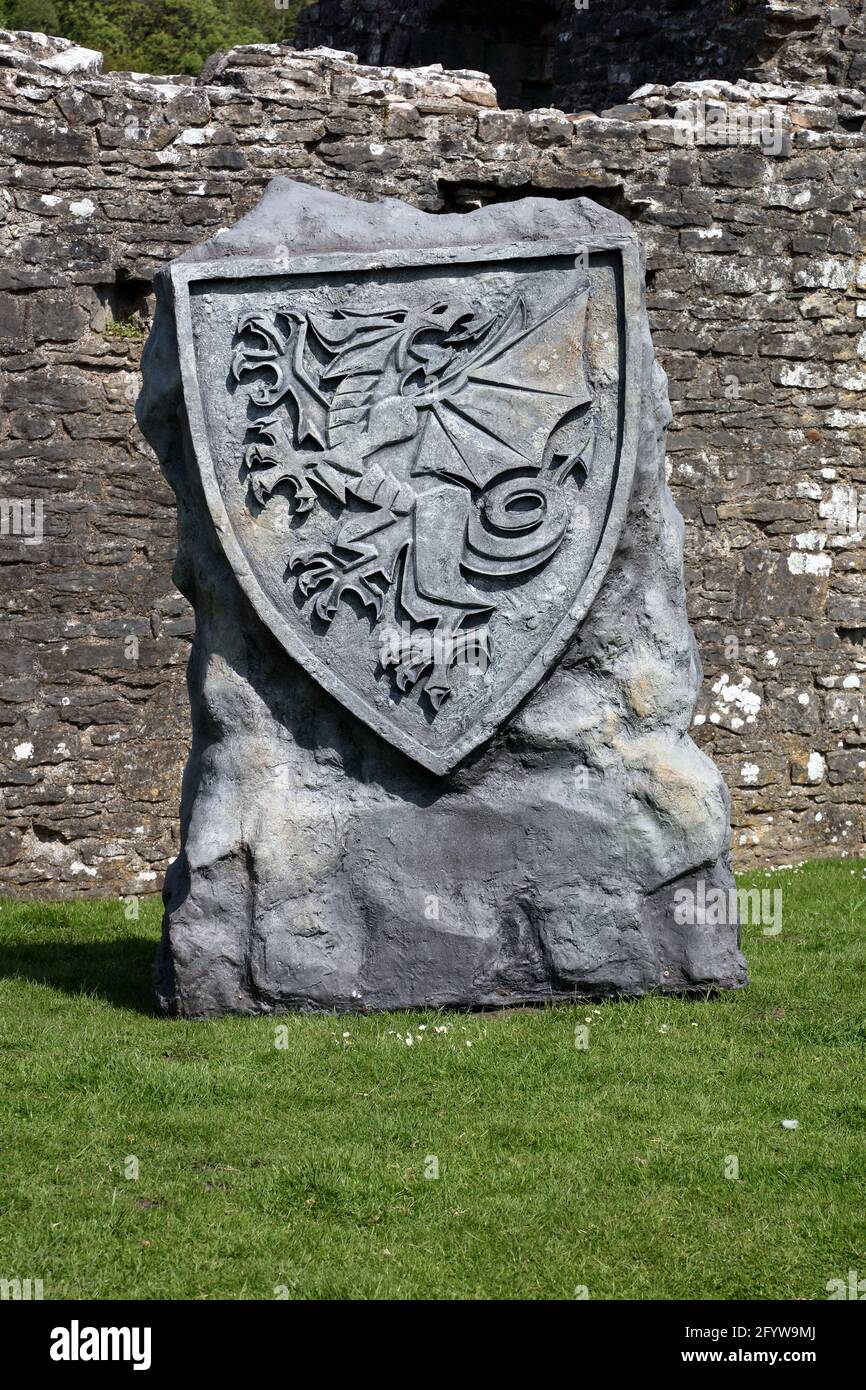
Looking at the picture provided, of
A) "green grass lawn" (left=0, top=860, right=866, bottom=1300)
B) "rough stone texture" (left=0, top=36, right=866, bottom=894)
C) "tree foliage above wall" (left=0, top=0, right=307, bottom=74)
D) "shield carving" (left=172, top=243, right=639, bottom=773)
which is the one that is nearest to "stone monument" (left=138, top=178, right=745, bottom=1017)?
"shield carving" (left=172, top=243, right=639, bottom=773)

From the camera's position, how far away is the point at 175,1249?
3.63 metres

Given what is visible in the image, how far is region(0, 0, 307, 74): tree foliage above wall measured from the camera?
55.7ft

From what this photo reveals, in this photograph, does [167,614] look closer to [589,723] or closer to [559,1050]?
[589,723]

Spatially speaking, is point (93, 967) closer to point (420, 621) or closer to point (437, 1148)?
point (420, 621)

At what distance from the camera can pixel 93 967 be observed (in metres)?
5.99

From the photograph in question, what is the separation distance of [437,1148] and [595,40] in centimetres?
815

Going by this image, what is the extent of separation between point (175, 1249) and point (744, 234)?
247 inches

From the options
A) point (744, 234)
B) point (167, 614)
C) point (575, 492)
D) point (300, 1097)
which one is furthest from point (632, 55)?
point (300, 1097)

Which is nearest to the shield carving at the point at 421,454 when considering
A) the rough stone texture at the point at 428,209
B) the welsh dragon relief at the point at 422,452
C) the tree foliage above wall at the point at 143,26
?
the welsh dragon relief at the point at 422,452

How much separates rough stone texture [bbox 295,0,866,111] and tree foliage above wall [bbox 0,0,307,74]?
584 cm

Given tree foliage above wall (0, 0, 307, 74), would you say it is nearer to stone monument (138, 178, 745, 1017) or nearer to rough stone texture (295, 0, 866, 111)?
rough stone texture (295, 0, 866, 111)

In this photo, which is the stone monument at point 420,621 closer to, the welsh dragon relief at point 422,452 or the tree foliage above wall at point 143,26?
the welsh dragon relief at point 422,452

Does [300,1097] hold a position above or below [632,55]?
below

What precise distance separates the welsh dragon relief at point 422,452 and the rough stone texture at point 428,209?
9.31ft
